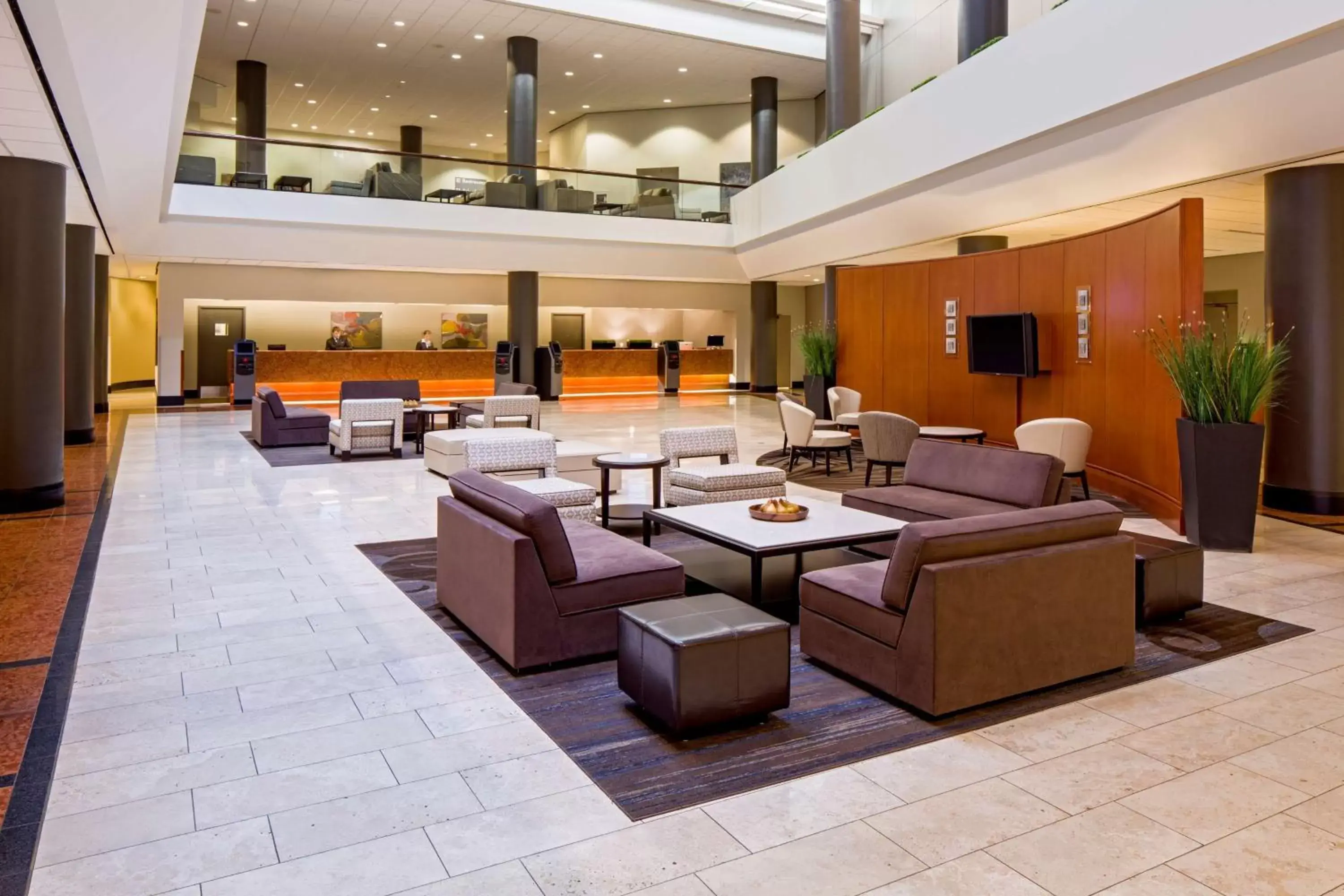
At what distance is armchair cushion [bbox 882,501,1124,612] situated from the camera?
3576 millimetres

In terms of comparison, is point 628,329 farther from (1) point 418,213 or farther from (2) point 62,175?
(2) point 62,175

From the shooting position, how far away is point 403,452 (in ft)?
40.5

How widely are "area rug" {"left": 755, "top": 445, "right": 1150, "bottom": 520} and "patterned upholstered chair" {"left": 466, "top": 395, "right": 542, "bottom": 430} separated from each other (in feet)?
9.57

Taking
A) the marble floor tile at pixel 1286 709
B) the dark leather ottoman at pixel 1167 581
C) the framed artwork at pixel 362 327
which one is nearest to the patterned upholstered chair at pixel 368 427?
the dark leather ottoman at pixel 1167 581

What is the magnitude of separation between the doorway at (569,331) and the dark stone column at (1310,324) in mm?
19448

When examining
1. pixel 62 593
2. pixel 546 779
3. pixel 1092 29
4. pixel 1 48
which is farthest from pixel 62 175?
pixel 1092 29

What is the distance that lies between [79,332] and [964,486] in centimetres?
1185

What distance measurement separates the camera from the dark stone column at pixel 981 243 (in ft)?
43.4

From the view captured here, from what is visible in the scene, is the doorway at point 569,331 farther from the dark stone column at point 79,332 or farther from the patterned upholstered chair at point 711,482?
the patterned upholstered chair at point 711,482

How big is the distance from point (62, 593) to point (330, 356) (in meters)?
16.2

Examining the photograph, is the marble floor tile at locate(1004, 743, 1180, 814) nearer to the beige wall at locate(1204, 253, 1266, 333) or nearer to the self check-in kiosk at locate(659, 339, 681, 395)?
the beige wall at locate(1204, 253, 1266, 333)

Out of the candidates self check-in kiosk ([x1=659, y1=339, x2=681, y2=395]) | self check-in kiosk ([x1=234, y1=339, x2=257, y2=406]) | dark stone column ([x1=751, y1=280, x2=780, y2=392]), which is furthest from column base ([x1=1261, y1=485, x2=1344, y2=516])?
self check-in kiosk ([x1=234, y1=339, x2=257, y2=406])

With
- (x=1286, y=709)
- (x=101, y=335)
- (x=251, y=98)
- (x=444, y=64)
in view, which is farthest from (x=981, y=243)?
(x=101, y=335)

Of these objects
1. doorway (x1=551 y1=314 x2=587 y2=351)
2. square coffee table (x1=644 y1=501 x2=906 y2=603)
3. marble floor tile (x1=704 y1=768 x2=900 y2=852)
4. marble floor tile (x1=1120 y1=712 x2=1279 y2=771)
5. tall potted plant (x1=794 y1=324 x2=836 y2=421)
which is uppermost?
doorway (x1=551 y1=314 x2=587 y2=351)
